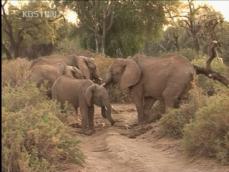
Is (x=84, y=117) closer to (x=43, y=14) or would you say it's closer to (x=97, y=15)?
(x=97, y=15)

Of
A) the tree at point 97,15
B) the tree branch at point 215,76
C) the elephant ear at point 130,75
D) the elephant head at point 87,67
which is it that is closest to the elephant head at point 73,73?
the elephant head at point 87,67

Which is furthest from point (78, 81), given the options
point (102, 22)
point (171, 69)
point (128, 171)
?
point (102, 22)

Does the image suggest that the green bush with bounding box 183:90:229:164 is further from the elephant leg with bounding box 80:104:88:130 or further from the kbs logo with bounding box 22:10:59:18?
the kbs logo with bounding box 22:10:59:18

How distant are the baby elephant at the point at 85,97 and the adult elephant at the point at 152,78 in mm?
962

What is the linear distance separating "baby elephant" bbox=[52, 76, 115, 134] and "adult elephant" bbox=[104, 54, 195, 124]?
96 cm

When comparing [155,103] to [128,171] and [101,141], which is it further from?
[128,171]

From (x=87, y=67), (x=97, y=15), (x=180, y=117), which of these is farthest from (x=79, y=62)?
(x=97, y=15)

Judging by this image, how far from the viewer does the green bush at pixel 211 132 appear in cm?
711

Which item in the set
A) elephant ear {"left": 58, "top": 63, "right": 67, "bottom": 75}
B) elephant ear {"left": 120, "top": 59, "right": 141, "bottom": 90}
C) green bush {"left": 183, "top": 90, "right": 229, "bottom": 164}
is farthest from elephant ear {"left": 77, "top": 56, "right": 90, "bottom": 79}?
green bush {"left": 183, "top": 90, "right": 229, "bottom": 164}

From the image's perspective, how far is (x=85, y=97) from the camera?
10938 mm

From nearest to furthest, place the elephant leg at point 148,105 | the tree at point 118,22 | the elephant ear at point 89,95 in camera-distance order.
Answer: the elephant ear at point 89,95 < the elephant leg at point 148,105 < the tree at point 118,22

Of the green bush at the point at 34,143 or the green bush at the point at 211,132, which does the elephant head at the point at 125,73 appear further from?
the green bush at the point at 34,143

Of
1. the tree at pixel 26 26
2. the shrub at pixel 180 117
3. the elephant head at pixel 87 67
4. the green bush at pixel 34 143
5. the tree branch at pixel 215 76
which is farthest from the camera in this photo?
the tree at pixel 26 26

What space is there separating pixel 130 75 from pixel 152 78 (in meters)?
0.54
